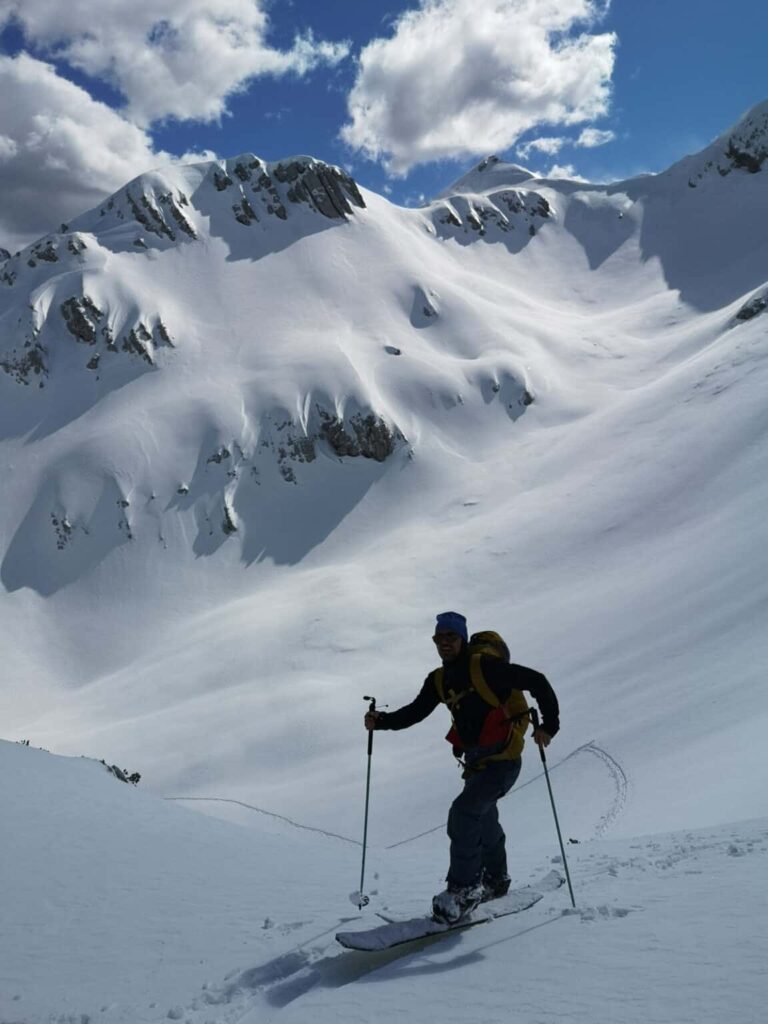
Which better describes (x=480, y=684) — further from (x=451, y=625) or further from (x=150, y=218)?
(x=150, y=218)

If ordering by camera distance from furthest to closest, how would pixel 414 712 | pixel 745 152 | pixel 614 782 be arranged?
pixel 745 152 < pixel 614 782 < pixel 414 712

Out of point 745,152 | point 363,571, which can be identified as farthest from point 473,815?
point 745,152

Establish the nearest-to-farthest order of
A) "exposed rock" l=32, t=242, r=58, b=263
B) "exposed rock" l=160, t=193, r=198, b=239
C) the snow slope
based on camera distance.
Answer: the snow slope, "exposed rock" l=32, t=242, r=58, b=263, "exposed rock" l=160, t=193, r=198, b=239

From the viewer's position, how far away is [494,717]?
601 centimetres

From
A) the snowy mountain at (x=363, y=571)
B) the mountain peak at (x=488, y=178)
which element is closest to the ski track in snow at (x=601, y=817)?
the snowy mountain at (x=363, y=571)

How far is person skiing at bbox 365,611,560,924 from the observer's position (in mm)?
5848

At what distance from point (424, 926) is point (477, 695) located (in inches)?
67.7

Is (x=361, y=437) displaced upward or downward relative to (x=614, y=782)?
upward

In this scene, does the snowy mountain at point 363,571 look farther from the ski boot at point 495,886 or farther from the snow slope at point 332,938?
the ski boot at point 495,886

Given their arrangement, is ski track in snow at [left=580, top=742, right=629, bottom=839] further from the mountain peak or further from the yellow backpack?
the mountain peak

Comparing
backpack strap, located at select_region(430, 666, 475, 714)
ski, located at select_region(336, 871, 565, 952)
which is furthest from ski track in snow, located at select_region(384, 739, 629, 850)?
backpack strap, located at select_region(430, 666, 475, 714)

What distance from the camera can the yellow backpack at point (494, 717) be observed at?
19.5ft

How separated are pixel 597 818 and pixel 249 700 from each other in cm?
3330

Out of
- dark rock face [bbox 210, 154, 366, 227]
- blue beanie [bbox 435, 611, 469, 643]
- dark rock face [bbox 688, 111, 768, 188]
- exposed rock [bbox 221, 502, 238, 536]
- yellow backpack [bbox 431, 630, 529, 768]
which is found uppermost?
dark rock face [bbox 688, 111, 768, 188]
